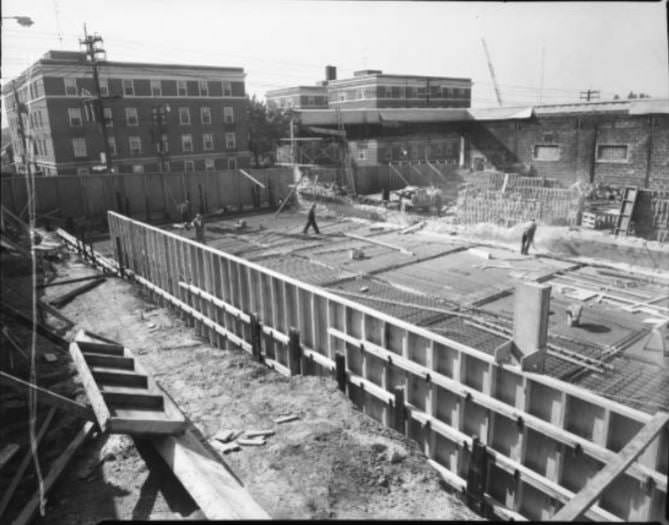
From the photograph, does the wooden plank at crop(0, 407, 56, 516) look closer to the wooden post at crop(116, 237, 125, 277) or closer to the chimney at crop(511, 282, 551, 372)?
the chimney at crop(511, 282, 551, 372)

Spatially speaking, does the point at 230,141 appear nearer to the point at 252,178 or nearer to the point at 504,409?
the point at 252,178

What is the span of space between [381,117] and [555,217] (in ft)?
57.4

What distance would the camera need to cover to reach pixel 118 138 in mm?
48094

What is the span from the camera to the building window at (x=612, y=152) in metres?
27.6

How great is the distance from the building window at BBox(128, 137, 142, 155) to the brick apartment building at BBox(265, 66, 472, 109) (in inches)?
740

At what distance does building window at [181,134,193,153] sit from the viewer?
51.9 m

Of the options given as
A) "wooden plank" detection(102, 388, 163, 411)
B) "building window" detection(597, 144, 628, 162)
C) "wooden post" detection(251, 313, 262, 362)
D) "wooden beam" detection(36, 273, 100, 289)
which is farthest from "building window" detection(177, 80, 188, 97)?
"wooden plank" detection(102, 388, 163, 411)

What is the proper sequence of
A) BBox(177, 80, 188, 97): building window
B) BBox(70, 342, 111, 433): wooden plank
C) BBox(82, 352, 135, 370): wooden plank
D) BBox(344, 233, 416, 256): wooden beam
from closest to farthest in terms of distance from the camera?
BBox(70, 342, 111, 433): wooden plank < BBox(82, 352, 135, 370): wooden plank < BBox(344, 233, 416, 256): wooden beam < BBox(177, 80, 188, 97): building window

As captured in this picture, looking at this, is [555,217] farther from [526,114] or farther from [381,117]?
[381,117]

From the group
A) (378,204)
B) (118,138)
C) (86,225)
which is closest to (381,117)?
(378,204)

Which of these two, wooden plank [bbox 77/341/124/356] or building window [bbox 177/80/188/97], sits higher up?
building window [bbox 177/80/188/97]

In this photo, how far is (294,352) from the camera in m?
9.58

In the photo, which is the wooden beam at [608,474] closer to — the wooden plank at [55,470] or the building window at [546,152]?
the wooden plank at [55,470]

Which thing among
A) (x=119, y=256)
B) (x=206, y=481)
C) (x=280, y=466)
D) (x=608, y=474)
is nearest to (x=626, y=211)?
(x=280, y=466)
